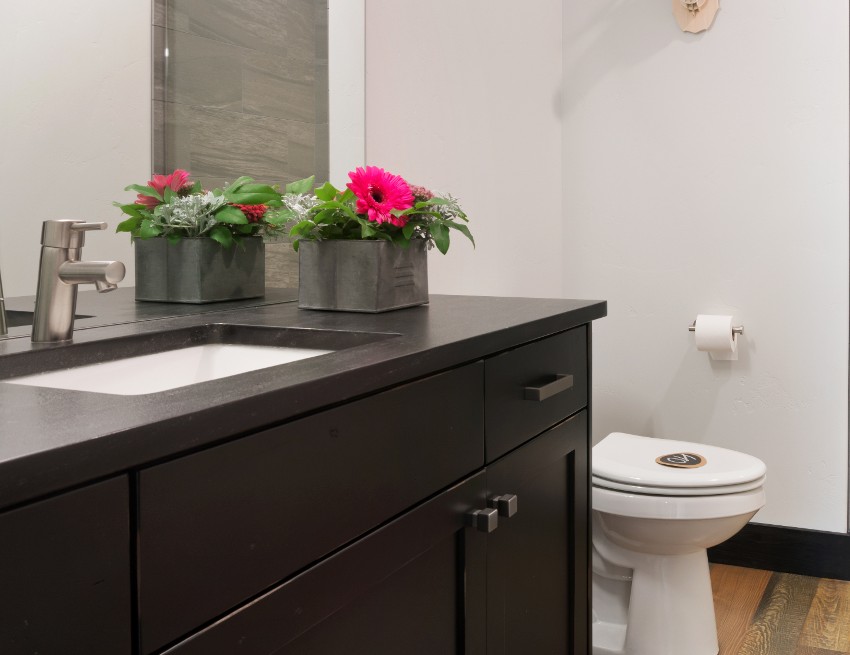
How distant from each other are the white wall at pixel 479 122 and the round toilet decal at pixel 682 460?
26.4 inches

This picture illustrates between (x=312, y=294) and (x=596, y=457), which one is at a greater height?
(x=312, y=294)

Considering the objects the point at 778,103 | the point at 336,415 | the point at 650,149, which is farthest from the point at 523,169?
the point at 336,415

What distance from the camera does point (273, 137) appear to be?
1659 mm

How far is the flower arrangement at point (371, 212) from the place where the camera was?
1.33 m

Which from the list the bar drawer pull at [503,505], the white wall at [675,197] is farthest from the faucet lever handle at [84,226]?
the white wall at [675,197]

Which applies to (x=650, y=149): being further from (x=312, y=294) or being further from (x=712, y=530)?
(x=312, y=294)

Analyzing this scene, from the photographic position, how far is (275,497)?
0.71m

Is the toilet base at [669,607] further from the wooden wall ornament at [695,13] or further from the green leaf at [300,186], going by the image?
the wooden wall ornament at [695,13]

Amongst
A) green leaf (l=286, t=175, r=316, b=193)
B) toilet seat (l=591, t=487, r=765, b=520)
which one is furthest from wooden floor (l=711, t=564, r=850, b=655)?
green leaf (l=286, t=175, r=316, b=193)

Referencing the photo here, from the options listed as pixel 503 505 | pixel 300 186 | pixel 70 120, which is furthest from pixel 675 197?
pixel 70 120

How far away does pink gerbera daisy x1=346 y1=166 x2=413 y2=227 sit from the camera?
4.32 ft

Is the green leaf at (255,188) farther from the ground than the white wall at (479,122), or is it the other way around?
the white wall at (479,122)

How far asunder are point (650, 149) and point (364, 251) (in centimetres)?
166

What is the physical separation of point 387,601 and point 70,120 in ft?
2.64
